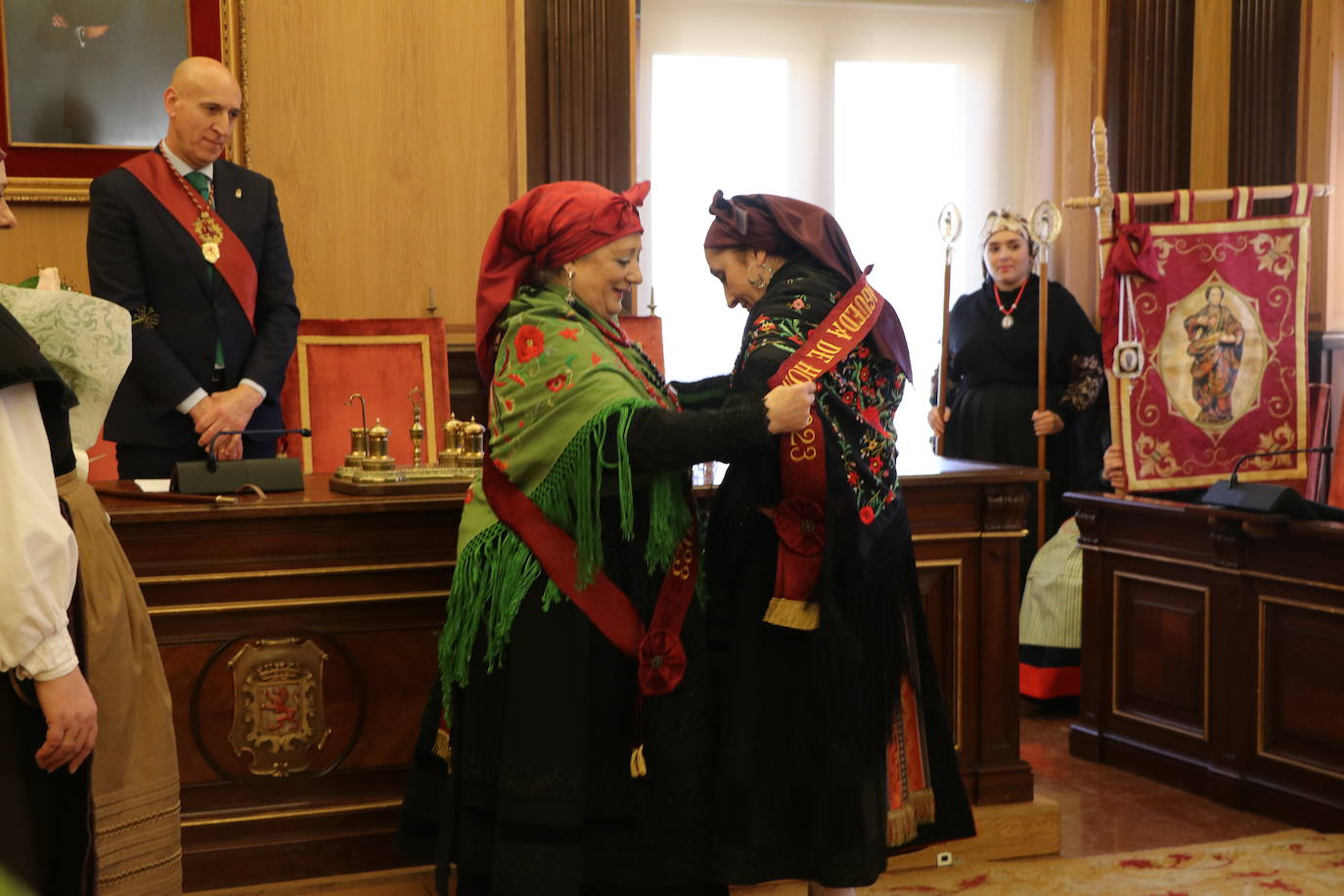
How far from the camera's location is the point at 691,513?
2.24 metres

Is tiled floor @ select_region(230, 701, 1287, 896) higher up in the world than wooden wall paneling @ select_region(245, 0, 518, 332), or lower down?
lower down

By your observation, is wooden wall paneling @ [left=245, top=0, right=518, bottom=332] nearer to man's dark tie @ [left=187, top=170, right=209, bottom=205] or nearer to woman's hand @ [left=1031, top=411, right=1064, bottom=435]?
man's dark tie @ [left=187, top=170, right=209, bottom=205]

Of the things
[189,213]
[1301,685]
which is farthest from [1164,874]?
[189,213]

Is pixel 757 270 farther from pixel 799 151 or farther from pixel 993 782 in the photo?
pixel 799 151

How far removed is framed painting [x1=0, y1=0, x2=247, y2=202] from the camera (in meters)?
4.32

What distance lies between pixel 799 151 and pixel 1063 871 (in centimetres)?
318

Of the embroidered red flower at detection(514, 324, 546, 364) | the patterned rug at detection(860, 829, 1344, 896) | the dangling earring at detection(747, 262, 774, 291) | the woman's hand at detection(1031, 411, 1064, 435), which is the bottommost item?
the patterned rug at detection(860, 829, 1344, 896)

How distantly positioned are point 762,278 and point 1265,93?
12.9ft

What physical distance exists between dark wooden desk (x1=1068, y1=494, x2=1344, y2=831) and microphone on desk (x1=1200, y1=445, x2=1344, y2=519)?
0.04 metres

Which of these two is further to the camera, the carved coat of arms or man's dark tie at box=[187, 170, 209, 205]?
man's dark tie at box=[187, 170, 209, 205]

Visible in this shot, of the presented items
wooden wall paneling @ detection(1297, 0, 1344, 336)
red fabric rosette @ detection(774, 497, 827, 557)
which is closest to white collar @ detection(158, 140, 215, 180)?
red fabric rosette @ detection(774, 497, 827, 557)

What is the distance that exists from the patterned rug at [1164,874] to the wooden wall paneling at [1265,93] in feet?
9.95

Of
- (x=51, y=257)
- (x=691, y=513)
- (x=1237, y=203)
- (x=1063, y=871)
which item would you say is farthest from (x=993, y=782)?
(x=51, y=257)

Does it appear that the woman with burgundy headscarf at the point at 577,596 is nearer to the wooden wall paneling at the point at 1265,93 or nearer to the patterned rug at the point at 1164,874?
the patterned rug at the point at 1164,874
